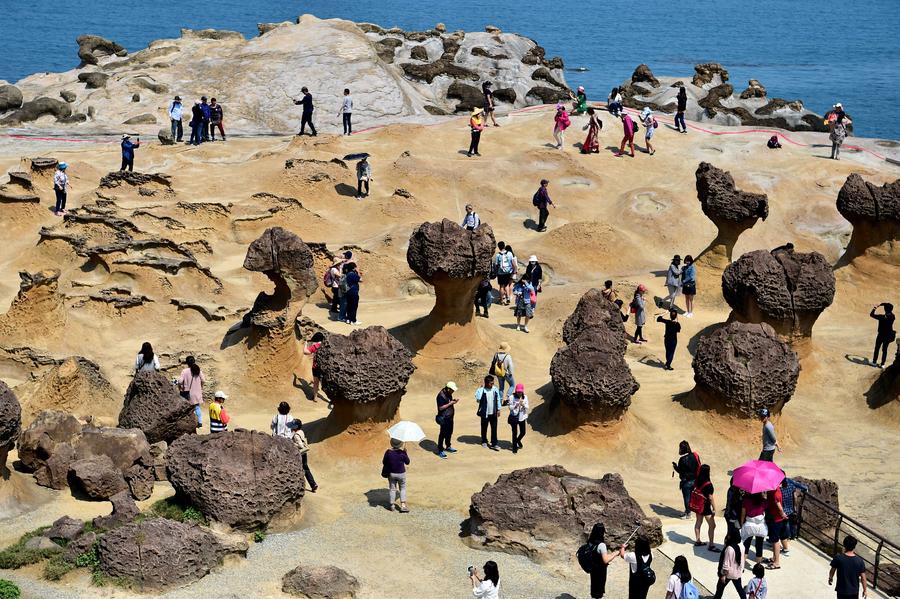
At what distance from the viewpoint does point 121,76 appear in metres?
44.0

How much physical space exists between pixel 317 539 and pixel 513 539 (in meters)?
2.46

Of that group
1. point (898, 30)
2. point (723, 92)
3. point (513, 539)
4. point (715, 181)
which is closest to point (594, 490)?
point (513, 539)

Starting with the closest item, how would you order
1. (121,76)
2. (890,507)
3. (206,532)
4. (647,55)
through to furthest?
(206,532)
(890,507)
(121,76)
(647,55)

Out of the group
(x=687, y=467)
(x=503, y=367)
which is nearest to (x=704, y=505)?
(x=687, y=467)

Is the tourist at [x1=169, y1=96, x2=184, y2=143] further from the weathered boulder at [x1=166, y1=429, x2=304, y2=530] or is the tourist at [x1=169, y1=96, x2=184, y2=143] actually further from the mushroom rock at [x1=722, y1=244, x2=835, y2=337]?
the weathered boulder at [x1=166, y1=429, x2=304, y2=530]

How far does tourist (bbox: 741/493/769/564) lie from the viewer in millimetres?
14719

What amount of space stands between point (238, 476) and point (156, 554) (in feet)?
6.48

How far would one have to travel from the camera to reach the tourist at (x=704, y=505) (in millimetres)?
15078

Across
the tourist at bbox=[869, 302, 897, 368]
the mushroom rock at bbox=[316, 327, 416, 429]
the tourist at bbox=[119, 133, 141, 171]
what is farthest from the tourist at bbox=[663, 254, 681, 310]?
the tourist at bbox=[119, 133, 141, 171]

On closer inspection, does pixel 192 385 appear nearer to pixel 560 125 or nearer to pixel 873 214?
pixel 873 214

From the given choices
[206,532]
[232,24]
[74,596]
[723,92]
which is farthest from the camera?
[232,24]

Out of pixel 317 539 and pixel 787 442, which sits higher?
pixel 317 539

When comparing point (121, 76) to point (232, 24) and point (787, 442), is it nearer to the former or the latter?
point (787, 442)

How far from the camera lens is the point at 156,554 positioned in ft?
43.2
